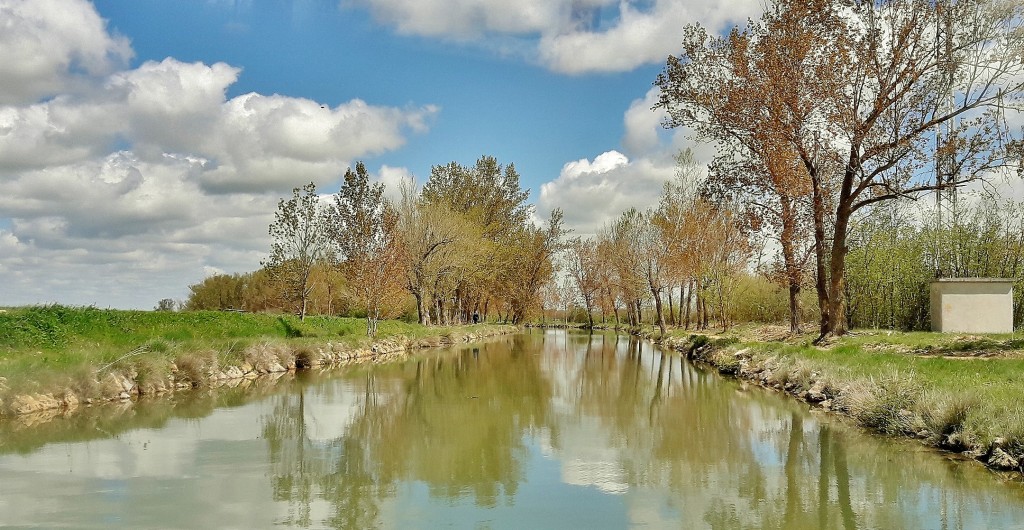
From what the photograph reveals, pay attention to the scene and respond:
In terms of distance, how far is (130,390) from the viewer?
A: 46.9 ft

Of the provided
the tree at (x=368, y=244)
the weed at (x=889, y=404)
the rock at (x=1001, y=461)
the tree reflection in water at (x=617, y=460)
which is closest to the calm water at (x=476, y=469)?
the tree reflection in water at (x=617, y=460)

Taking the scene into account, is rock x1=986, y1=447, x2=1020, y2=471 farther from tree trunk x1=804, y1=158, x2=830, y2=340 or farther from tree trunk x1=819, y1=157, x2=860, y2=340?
tree trunk x1=804, y1=158, x2=830, y2=340

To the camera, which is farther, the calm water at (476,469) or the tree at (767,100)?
the tree at (767,100)

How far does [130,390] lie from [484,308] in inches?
1898

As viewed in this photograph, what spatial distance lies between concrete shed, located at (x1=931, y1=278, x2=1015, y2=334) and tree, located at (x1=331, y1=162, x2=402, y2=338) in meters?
20.8

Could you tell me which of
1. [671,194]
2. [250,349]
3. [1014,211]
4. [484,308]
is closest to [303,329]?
[250,349]

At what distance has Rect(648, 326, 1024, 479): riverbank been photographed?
8.59 m

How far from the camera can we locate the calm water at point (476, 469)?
21.1 ft

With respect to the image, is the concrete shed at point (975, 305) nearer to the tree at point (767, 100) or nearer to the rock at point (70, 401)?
the tree at point (767, 100)

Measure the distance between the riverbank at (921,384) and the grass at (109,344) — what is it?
45.5 ft

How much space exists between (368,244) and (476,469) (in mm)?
24208

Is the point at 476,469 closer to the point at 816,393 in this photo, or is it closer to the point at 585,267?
the point at 816,393

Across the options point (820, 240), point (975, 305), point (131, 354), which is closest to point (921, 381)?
point (820, 240)

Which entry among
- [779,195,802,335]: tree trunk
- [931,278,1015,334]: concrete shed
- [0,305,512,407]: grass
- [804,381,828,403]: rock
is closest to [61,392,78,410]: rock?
[0,305,512,407]: grass
